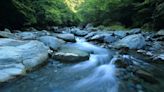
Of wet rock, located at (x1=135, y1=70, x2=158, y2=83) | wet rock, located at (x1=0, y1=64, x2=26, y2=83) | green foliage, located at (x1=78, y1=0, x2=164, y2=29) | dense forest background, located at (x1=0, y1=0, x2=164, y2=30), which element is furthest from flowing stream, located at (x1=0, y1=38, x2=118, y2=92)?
green foliage, located at (x1=78, y1=0, x2=164, y2=29)

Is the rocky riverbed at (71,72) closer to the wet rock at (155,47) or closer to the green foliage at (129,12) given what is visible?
the wet rock at (155,47)

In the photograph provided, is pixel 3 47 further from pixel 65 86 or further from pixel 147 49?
pixel 147 49

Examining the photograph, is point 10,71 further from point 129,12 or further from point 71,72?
point 129,12

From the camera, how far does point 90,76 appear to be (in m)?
4.86

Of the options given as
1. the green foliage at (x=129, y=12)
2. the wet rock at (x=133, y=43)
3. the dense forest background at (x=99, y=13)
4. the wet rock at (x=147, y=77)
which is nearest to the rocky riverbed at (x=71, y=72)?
the wet rock at (x=147, y=77)

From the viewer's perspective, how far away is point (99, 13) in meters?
23.8

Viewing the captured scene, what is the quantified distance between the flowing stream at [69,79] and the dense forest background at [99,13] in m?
6.88

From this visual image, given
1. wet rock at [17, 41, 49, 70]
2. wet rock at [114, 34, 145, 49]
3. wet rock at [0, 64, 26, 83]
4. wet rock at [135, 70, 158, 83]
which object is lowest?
wet rock at [135, 70, 158, 83]

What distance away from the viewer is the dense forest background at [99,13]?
443 inches

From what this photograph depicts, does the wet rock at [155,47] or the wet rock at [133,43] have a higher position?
the wet rock at [133,43]

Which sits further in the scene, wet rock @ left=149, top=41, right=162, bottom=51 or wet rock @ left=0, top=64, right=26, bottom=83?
wet rock @ left=149, top=41, right=162, bottom=51

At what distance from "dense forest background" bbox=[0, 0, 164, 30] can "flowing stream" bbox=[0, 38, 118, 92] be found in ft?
22.6

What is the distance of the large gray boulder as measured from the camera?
4.05 metres

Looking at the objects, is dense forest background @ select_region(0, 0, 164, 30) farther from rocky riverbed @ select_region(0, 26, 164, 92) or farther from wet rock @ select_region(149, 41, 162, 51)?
rocky riverbed @ select_region(0, 26, 164, 92)
